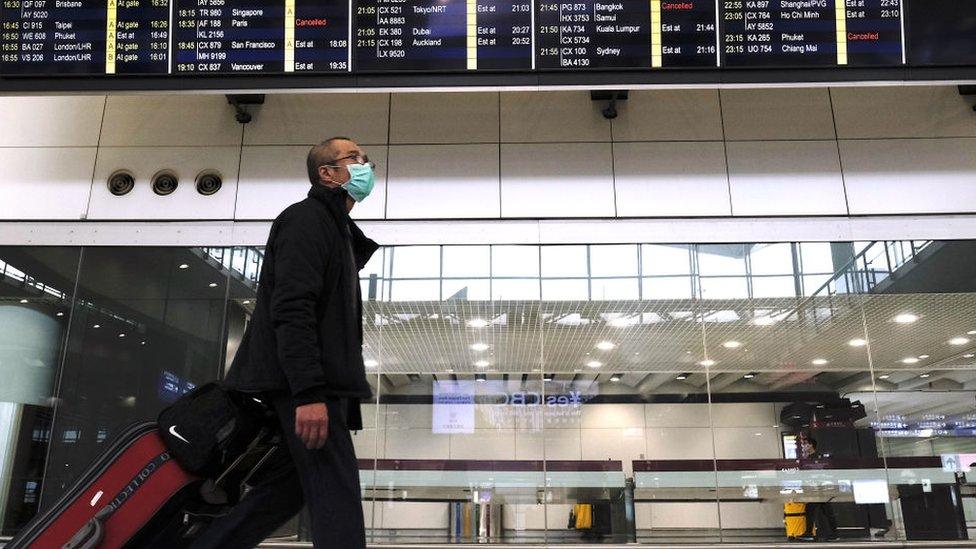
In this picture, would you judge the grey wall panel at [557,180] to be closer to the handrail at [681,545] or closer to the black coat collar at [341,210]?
the handrail at [681,545]

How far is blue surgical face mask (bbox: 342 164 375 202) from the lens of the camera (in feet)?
8.09

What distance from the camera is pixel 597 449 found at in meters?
4.71

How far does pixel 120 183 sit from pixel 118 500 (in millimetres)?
3764

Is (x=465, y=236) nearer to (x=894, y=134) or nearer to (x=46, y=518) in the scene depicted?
(x=894, y=134)

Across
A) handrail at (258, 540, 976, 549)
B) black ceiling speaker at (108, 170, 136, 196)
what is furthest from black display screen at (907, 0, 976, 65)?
black ceiling speaker at (108, 170, 136, 196)

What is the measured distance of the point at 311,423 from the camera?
6.55 ft

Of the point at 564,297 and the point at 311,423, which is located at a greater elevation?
the point at 564,297

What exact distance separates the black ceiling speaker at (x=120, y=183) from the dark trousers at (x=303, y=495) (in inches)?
145

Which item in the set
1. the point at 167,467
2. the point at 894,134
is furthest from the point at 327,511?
the point at 894,134

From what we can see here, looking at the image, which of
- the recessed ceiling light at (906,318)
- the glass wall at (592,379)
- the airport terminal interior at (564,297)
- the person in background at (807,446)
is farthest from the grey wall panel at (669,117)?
the person in background at (807,446)

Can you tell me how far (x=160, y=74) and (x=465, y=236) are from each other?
2.01 meters

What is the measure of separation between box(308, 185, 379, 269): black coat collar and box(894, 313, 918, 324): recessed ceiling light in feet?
12.5

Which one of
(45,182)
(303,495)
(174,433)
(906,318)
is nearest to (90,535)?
(174,433)

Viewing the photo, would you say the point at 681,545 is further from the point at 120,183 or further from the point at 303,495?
the point at 120,183
